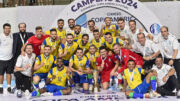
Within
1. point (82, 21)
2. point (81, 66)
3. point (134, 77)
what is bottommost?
point (134, 77)

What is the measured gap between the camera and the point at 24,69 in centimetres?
643

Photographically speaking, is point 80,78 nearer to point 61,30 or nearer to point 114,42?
point 114,42

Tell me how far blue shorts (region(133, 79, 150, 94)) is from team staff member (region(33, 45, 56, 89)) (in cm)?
212

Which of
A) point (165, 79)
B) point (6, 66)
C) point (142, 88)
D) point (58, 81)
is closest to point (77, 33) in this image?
point (58, 81)

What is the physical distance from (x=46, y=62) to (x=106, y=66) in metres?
1.55

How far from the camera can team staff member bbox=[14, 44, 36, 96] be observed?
643 centimetres

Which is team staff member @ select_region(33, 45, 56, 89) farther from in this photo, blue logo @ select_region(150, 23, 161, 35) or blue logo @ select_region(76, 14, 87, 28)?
blue logo @ select_region(150, 23, 161, 35)

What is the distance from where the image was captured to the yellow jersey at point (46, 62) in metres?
6.59

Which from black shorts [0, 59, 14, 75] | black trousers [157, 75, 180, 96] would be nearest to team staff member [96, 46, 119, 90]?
black trousers [157, 75, 180, 96]

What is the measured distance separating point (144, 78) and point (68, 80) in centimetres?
181

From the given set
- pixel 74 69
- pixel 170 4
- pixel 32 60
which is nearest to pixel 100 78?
pixel 74 69

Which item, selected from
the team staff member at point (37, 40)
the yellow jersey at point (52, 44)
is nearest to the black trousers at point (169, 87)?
the yellow jersey at point (52, 44)

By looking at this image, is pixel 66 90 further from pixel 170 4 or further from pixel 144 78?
pixel 170 4

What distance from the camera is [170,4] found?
8641mm
